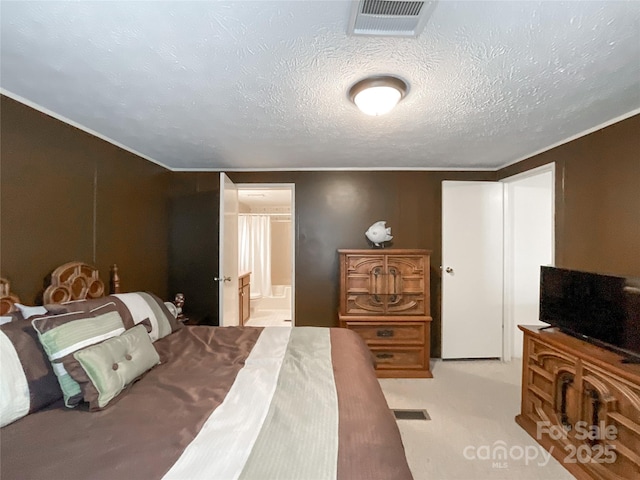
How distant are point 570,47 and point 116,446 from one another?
2.31 m

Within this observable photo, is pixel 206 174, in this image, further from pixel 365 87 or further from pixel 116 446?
pixel 116 446

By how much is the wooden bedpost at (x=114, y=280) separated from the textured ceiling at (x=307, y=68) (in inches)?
43.2

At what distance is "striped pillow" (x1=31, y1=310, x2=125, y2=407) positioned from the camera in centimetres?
126

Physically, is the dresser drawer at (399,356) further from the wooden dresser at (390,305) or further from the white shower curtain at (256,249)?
the white shower curtain at (256,249)

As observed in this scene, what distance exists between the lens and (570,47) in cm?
125

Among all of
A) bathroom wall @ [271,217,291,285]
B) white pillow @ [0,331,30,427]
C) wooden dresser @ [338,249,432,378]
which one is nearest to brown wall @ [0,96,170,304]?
white pillow @ [0,331,30,427]

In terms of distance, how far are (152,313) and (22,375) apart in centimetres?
86

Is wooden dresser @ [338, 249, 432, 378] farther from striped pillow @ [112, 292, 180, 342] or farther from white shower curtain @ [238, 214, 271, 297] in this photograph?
white shower curtain @ [238, 214, 271, 297]

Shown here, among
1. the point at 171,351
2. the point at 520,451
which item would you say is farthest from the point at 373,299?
the point at 171,351

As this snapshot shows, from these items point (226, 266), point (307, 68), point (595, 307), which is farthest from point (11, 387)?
point (595, 307)

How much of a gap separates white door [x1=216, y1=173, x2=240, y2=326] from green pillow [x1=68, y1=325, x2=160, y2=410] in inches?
60.1

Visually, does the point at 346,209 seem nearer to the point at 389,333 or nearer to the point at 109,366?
the point at 389,333

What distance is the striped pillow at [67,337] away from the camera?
4.15 ft

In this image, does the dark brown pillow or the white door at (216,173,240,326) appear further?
the white door at (216,173,240,326)
